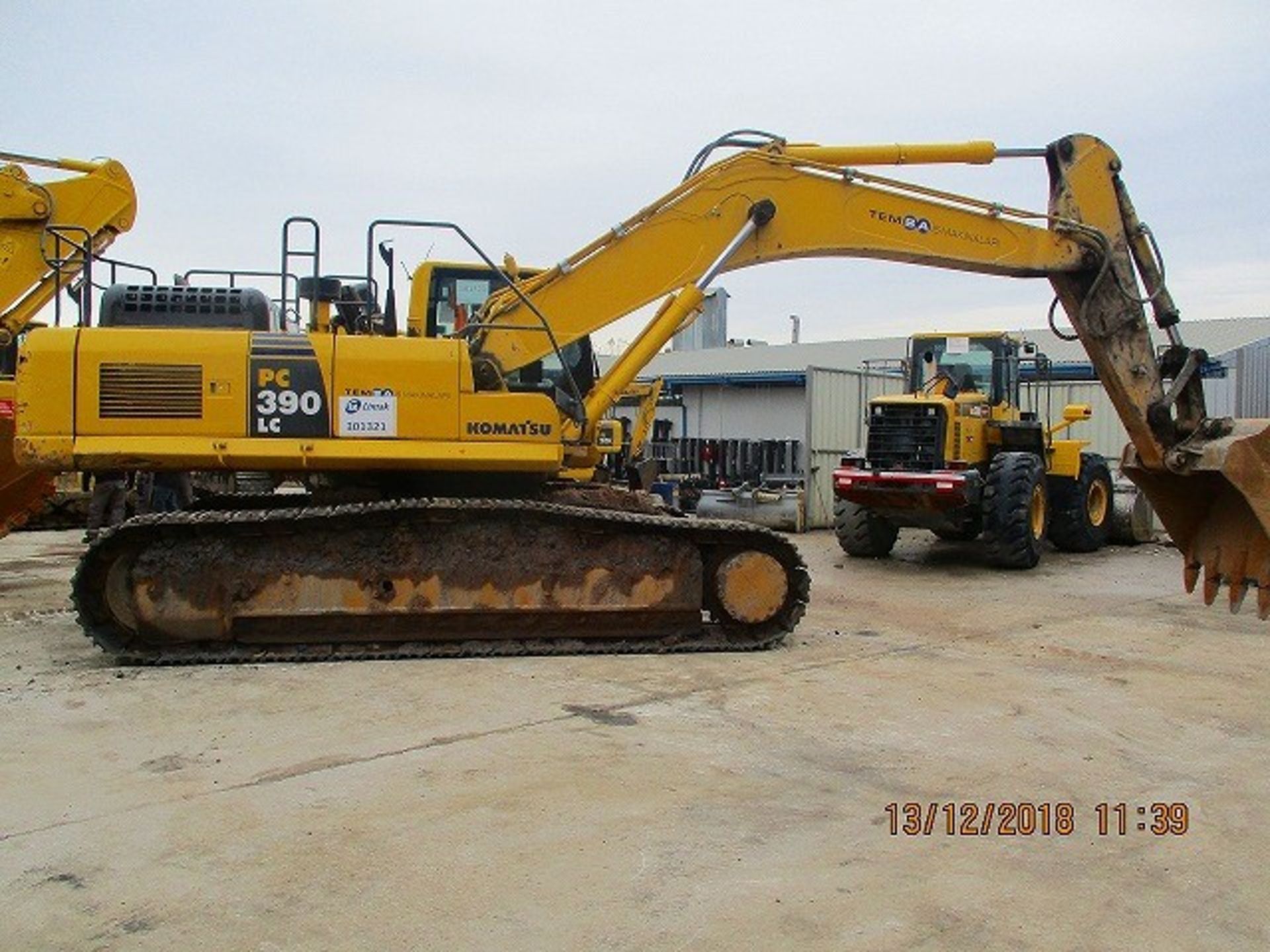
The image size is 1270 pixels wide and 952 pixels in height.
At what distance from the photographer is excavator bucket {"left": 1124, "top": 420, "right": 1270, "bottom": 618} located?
5.94 m

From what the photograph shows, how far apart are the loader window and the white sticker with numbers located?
894 cm

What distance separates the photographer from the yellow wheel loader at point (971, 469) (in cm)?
1247

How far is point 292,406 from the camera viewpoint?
7.18 m

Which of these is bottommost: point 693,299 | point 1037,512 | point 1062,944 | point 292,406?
point 1062,944

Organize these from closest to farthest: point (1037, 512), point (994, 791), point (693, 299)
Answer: point (994, 791) → point (693, 299) → point (1037, 512)

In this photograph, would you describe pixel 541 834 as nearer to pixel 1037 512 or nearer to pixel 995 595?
pixel 995 595

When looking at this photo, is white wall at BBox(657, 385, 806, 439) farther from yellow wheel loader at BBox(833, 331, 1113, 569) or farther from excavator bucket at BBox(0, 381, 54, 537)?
excavator bucket at BBox(0, 381, 54, 537)

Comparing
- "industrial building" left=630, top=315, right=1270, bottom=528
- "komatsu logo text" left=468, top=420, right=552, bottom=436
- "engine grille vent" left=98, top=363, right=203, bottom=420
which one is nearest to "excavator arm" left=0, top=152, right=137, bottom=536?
"engine grille vent" left=98, top=363, right=203, bottom=420

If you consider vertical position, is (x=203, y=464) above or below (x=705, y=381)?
below

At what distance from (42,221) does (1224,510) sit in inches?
432

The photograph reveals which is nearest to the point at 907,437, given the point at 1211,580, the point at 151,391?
the point at 1211,580

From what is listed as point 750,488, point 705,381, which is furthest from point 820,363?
point 750,488

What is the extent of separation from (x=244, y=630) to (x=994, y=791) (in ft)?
15.5

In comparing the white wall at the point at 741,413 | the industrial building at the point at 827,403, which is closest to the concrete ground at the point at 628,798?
the industrial building at the point at 827,403
